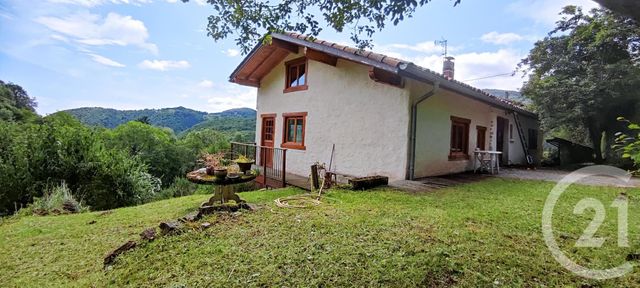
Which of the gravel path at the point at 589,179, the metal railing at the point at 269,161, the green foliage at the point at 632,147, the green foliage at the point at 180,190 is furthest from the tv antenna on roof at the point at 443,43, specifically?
the green foliage at the point at 180,190

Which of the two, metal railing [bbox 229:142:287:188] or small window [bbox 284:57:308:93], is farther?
small window [bbox 284:57:308:93]

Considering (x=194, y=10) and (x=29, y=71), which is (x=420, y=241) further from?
(x=29, y=71)

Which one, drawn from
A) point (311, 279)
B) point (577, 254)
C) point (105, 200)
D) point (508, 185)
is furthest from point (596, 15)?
point (105, 200)

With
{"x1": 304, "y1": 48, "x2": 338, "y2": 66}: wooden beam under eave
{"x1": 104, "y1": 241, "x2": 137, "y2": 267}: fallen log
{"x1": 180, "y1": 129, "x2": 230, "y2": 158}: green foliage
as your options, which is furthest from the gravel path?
{"x1": 180, "y1": 129, "x2": 230, "y2": 158}: green foliage

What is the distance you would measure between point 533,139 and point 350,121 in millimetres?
11042

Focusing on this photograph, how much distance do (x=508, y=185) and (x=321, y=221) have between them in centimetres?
549

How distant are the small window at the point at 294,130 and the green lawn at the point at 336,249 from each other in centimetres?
506

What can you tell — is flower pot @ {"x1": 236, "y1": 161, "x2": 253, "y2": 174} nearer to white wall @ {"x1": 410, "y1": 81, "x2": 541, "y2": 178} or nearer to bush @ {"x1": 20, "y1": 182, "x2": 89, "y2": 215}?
white wall @ {"x1": 410, "y1": 81, "x2": 541, "y2": 178}

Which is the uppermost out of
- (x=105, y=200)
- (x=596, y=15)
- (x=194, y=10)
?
(x=596, y=15)

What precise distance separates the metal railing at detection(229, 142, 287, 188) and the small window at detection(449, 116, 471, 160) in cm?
489

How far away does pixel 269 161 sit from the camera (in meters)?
11.0

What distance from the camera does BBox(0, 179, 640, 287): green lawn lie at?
7.51 ft

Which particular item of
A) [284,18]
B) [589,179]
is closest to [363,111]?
[284,18]

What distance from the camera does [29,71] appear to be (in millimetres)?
12719
